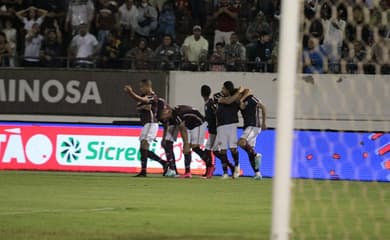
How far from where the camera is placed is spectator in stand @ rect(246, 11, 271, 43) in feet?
81.6

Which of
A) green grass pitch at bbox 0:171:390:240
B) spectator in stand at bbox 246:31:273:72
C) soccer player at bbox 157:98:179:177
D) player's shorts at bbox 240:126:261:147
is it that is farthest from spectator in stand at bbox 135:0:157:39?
green grass pitch at bbox 0:171:390:240

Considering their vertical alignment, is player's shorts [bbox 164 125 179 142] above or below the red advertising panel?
above

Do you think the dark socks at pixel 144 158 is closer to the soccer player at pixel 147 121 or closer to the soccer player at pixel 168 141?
the soccer player at pixel 147 121

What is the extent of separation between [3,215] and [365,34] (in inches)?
195

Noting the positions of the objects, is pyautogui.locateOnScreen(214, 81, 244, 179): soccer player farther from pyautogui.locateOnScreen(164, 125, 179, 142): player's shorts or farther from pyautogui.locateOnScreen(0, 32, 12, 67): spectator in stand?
pyautogui.locateOnScreen(0, 32, 12, 67): spectator in stand

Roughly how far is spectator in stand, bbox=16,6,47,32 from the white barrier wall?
354 centimetres

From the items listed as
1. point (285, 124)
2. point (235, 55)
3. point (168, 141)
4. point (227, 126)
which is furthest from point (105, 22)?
point (285, 124)

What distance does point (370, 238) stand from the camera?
38.8ft

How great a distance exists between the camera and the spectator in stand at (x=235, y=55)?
25.1 metres

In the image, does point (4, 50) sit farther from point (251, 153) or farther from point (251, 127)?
point (251, 153)

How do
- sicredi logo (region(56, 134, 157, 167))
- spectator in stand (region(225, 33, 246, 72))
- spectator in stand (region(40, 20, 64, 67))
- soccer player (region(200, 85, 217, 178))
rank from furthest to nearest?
spectator in stand (region(40, 20, 64, 67)) < spectator in stand (region(225, 33, 246, 72)) < sicredi logo (region(56, 134, 157, 167)) < soccer player (region(200, 85, 217, 178))

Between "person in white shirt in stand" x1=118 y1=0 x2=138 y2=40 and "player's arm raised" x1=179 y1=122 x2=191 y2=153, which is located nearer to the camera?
"player's arm raised" x1=179 y1=122 x2=191 y2=153

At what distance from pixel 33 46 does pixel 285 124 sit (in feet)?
62.4

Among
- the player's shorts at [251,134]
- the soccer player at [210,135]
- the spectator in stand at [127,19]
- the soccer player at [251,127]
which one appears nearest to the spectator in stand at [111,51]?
the spectator in stand at [127,19]
